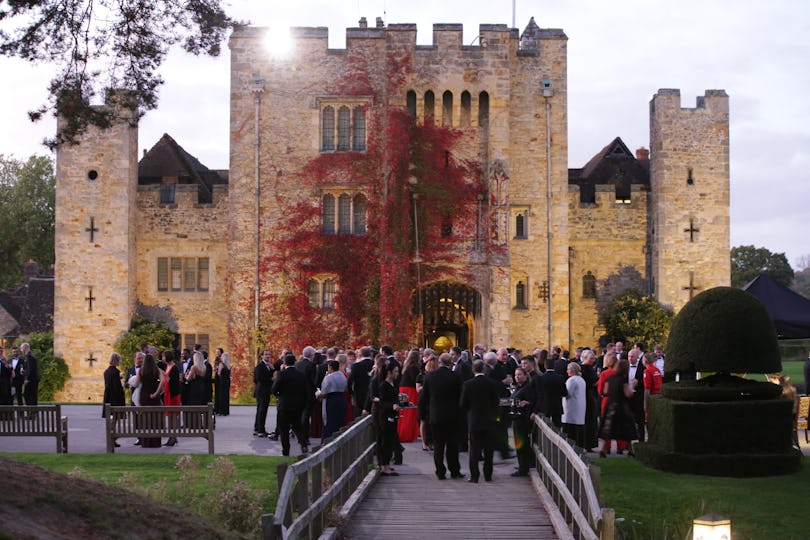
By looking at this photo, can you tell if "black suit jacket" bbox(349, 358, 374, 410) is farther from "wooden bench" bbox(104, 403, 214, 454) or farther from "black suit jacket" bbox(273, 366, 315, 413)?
"wooden bench" bbox(104, 403, 214, 454)

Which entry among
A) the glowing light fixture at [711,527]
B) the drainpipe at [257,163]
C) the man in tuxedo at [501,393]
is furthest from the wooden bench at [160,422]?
the drainpipe at [257,163]

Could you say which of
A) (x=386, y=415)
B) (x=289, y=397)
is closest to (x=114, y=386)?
(x=289, y=397)

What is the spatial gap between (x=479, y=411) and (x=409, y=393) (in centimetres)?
458

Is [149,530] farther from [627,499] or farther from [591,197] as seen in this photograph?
[591,197]

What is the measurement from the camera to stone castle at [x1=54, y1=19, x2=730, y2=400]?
37188mm

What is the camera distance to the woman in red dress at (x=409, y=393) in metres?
19.8

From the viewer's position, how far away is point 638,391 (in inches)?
803

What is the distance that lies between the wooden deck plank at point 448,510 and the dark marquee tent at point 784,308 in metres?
13.4

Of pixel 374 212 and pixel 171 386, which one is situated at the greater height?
pixel 374 212

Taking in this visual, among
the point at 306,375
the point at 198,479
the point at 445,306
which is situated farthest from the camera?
the point at 445,306

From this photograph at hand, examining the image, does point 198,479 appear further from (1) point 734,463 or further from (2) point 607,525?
(1) point 734,463

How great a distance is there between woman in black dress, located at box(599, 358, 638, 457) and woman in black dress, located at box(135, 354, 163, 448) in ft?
25.1

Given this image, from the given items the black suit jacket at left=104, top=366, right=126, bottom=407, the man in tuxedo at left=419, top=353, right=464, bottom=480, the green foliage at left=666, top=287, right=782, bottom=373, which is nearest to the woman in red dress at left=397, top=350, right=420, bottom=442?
the man in tuxedo at left=419, top=353, right=464, bottom=480

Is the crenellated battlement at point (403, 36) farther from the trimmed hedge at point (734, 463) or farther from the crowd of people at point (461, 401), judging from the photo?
the trimmed hedge at point (734, 463)
